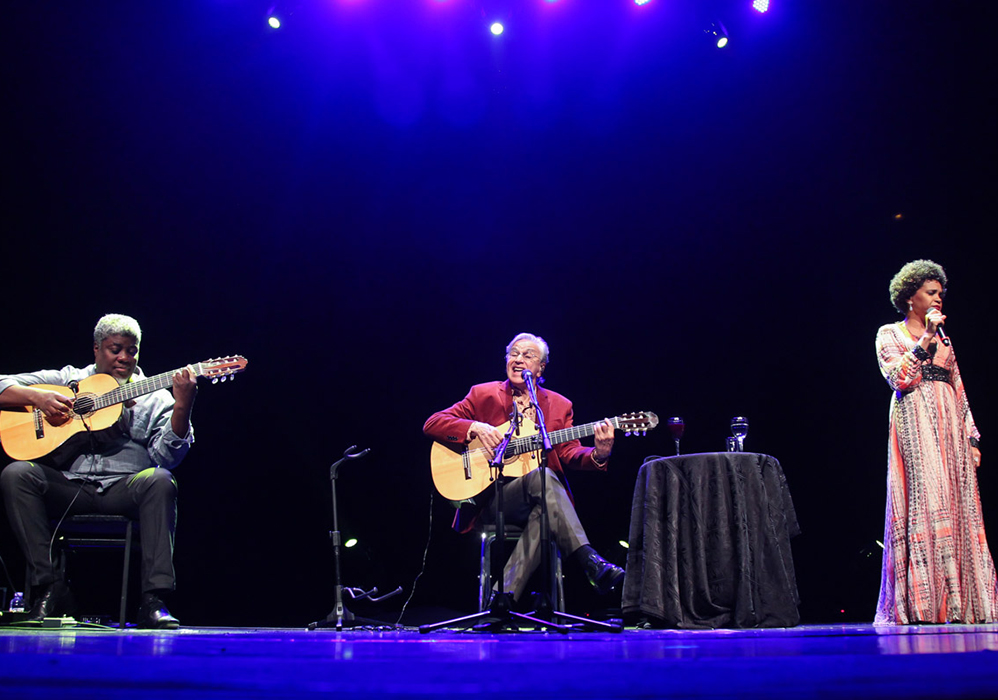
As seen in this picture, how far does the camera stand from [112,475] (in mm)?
3518

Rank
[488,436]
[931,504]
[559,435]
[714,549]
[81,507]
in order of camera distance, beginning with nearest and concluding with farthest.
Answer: [714,549]
[931,504]
[81,507]
[488,436]
[559,435]

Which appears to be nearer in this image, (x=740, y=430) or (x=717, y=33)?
(x=740, y=430)

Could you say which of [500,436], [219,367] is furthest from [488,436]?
[219,367]

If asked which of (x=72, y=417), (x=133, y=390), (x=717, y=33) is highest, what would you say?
(x=717, y=33)

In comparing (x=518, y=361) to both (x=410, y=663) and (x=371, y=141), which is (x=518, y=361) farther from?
(x=410, y=663)

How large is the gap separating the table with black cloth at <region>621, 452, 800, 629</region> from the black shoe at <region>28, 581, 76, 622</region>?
2.28m

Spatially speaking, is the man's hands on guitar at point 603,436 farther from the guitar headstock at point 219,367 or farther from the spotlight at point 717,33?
the spotlight at point 717,33

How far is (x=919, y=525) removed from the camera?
3307 mm

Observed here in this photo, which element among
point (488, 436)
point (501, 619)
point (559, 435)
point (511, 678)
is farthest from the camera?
point (559, 435)

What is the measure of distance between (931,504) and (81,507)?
3.68 meters

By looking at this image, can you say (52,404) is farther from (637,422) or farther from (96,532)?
(637,422)

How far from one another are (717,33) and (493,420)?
2718 millimetres

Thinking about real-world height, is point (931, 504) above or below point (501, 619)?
above

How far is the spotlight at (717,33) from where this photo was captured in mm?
4668
